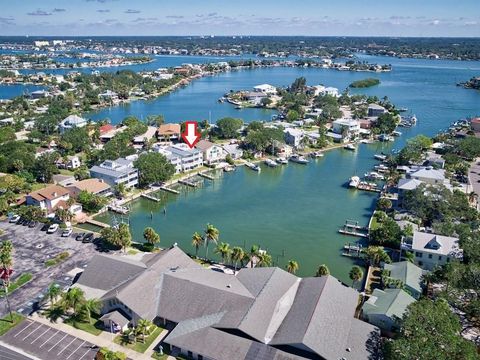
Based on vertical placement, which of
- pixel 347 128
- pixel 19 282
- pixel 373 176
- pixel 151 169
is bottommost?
pixel 19 282

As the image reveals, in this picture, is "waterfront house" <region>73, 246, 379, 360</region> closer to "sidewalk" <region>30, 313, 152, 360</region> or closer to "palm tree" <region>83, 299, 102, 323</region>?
"palm tree" <region>83, 299, 102, 323</region>

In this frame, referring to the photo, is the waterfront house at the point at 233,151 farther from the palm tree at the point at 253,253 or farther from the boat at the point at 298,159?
the palm tree at the point at 253,253

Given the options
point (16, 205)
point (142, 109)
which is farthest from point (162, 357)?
point (142, 109)

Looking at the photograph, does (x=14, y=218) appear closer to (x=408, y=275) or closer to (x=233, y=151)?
(x=233, y=151)

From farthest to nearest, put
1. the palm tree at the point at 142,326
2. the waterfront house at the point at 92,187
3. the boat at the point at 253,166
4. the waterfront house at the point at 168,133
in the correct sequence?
the waterfront house at the point at 168,133, the boat at the point at 253,166, the waterfront house at the point at 92,187, the palm tree at the point at 142,326

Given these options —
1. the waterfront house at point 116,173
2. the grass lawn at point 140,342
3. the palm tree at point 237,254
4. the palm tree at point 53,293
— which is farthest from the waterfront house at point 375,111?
the palm tree at point 53,293

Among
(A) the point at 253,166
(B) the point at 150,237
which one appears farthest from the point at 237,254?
(A) the point at 253,166

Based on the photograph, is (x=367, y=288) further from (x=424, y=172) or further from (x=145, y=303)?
(x=424, y=172)
